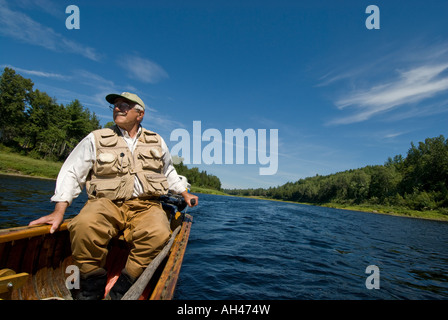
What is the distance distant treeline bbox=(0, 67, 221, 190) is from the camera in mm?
47625

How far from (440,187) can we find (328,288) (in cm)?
9495

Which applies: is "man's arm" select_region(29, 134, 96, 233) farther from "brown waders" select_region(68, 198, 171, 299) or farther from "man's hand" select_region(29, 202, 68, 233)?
"brown waders" select_region(68, 198, 171, 299)

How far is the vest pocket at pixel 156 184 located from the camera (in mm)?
3293

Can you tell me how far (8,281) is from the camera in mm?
2537

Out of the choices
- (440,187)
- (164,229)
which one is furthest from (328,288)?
(440,187)

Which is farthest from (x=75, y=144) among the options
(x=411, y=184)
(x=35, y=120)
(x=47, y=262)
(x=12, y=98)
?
(x=411, y=184)

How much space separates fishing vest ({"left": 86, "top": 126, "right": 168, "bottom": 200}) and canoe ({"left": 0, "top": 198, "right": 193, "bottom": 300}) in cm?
89

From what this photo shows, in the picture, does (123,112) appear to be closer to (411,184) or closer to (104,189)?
(104,189)

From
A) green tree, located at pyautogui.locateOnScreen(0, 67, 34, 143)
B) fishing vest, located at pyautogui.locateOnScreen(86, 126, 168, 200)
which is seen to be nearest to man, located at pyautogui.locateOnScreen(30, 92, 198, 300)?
fishing vest, located at pyautogui.locateOnScreen(86, 126, 168, 200)

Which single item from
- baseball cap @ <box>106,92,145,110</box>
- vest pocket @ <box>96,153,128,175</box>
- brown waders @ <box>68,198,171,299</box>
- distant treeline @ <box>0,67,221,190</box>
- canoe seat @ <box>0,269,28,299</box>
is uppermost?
distant treeline @ <box>0,67,221,190</box>

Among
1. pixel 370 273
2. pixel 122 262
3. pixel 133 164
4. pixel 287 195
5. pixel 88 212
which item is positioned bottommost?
pixel 287 195

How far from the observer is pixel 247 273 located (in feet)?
18.9

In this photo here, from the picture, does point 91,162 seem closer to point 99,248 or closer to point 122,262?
point 99,248

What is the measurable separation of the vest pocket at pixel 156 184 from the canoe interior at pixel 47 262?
1.06 metres
